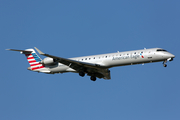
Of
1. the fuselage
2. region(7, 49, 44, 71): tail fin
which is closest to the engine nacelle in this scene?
region(7, 49, 44, 71): tail fin

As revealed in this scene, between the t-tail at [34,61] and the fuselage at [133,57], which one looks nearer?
the fuselage at [133,57]

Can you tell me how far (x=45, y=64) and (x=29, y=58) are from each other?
2615 mm

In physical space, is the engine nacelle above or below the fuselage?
above

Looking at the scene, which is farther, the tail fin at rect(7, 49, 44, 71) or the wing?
the tail fin at rect(7, 49, 44, 71)

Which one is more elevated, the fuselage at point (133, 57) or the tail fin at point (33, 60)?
the tail fin at point (33, 60)

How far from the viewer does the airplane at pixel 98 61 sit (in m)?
24.3

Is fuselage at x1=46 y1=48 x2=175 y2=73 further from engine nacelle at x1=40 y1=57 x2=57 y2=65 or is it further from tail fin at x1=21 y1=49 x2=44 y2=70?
tail fin at x1=21 y1=49 x2=44 y2=70

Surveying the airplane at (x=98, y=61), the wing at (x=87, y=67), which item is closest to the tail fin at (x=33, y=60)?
the airplane at (x=98, y=61)

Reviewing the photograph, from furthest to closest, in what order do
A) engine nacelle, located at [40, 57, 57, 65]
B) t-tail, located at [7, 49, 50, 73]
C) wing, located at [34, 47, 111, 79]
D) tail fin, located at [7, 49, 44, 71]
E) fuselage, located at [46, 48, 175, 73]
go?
tail fin, located at [7, 49, 44, 71] < t-tail, located at [7, 49, 50, 73] < engine nacelle, located at [40, 57, 57, 65] < wing, located at [34, 47, 111, 79] < fuselage, located at [46, 48, 175, 73]

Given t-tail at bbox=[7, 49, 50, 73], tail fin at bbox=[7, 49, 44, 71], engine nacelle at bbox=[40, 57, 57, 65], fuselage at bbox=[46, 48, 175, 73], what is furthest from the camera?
tail fin at bbox=[7, 49, 44, 71]

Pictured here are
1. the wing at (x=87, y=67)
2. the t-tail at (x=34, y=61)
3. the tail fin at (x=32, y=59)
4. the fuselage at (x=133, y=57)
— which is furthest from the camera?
the tail fin at (x=32, y=59)

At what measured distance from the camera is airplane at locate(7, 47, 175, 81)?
958 inches

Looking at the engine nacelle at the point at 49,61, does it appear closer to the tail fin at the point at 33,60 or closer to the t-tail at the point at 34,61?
the t-tail at the point at 34,61

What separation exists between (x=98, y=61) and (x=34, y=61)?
7.55 metres
